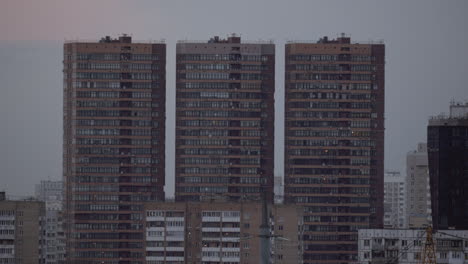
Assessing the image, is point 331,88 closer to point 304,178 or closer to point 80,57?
point 304,178

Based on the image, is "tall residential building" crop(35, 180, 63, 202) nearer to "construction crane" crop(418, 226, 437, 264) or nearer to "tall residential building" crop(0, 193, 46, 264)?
"tall residential building" crop(0, 193, 46, 264)

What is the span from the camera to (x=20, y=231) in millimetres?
116312

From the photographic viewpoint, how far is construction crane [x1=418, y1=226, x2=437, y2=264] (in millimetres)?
82481

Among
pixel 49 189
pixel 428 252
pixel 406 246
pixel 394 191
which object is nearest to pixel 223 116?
pixel 406 246

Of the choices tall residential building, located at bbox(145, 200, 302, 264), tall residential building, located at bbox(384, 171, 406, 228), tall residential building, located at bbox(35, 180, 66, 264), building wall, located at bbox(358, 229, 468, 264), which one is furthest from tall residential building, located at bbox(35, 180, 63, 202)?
building wall, located at bbox(358, 229, 468, 264)

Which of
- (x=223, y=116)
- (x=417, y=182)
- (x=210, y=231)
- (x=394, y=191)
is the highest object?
(x=223, y=116)

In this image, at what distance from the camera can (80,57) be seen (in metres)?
117

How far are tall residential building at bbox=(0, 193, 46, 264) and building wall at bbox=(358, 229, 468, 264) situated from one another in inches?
1173

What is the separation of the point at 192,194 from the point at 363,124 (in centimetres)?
1081

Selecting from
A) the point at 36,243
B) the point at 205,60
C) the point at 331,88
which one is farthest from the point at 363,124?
the point at 36,243

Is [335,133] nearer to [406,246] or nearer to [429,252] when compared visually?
[406,246]

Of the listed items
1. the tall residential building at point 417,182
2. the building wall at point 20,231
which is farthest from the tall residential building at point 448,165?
the tall residential building at point 417,182

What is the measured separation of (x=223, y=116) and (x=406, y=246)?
1101 inches

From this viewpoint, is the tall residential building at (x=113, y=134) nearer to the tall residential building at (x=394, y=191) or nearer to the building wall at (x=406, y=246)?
the building wall at (x=406, y=246)
